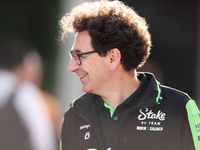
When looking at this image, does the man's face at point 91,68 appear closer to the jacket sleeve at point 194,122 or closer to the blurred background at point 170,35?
the jacket sleeve at point 194,122

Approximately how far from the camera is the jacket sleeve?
1695 millimetres

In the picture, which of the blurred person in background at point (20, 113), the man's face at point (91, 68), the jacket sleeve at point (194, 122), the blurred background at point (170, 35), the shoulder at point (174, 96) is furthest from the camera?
the blurred background at point (170, 35)

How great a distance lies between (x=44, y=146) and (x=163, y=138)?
124cm

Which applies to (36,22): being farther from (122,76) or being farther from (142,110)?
(142,110)

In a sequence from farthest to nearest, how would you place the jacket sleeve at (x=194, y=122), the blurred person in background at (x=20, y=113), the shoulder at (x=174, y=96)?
the blurred person in background at (x=20, y=113), the shoulder at (x=174, y=96), the jacket sleeve at (x=194, y=122)

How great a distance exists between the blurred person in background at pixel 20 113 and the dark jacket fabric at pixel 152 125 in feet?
1.89

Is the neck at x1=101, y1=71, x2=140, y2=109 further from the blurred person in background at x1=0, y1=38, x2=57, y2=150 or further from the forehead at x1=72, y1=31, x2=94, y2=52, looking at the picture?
Answer: the blurred person in background at x1=0, y1=38, x2=57, y2=150

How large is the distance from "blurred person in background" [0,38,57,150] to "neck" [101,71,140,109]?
2.77 ft

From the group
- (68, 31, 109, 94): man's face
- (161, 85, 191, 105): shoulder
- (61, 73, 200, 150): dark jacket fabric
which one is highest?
(68, 31, 109, 94): man's face

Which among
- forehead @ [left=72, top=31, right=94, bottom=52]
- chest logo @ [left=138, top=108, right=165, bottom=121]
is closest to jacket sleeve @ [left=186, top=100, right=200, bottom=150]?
chest logo @ [left=138, top=108, right=165, bottom=121]

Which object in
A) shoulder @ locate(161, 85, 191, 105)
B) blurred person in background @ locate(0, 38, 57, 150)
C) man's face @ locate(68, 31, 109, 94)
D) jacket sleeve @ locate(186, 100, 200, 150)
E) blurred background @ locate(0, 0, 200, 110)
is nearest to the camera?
jacket sleeve @ locate(186, 100, 200, 150)

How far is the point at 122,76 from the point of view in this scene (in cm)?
205

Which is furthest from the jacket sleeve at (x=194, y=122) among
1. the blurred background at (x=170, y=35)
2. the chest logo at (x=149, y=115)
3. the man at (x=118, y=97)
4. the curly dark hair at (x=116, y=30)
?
the blurred background at (x=170, y=35)

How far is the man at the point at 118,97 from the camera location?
5.89ft
